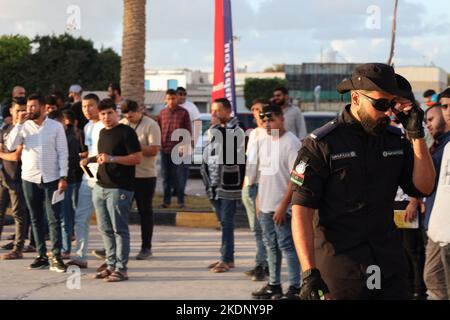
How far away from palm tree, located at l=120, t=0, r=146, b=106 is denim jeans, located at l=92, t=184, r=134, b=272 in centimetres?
717

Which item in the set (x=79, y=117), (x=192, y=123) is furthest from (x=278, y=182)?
(x=192, y=123)

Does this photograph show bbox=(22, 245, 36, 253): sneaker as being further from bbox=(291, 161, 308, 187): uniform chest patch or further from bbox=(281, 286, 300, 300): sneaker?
bbox=(291, 161, 308, 187): uniform chest patch

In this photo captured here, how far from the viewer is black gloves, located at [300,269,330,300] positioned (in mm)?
3902

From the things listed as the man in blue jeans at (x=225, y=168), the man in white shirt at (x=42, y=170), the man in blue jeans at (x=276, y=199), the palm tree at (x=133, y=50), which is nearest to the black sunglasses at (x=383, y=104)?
the man in blue jeans at (x=276, y=199)

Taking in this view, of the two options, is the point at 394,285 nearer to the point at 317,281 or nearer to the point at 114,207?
the point at 317,281

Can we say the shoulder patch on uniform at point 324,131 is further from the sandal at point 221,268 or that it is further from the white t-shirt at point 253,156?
the sandal at point 221,268

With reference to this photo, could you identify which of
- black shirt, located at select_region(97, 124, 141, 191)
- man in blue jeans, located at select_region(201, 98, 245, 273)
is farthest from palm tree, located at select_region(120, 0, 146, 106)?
black shirt, located at select_region(97, 124, 141, 191)

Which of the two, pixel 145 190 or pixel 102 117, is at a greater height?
pixel 102 117

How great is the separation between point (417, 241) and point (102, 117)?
351cm

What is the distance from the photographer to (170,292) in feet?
27.4

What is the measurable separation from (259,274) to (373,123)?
5139 mm

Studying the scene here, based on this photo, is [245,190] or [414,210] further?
[245,190]

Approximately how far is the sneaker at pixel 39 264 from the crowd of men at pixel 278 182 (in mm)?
13
